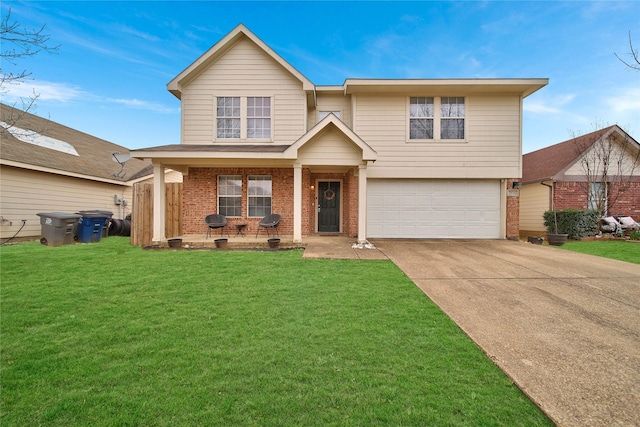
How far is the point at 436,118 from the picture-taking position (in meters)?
10.0

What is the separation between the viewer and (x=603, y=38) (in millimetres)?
9258

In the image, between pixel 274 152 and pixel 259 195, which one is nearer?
pixel 274 152

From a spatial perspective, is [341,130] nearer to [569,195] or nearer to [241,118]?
[241,118]

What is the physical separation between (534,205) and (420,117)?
911cm

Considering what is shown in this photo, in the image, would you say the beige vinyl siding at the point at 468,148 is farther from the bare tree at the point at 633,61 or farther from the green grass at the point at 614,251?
the bare tree at the point at 633,61

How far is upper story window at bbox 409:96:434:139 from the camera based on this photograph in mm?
10102

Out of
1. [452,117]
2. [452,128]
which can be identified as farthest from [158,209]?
[452,117]

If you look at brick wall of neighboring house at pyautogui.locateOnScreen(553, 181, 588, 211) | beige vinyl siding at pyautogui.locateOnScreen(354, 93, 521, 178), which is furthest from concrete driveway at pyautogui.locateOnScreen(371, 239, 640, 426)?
brick wall of neighboring house at pyautogui.locateOnScreen(553, 181, 588, 211)

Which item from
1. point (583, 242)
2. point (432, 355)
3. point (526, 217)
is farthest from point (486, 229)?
point (432, 355)

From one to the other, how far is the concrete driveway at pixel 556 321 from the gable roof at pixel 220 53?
305 inches

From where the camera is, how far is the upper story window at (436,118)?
1006cm

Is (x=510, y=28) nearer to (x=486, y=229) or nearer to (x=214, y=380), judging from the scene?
(x=486, y=229)

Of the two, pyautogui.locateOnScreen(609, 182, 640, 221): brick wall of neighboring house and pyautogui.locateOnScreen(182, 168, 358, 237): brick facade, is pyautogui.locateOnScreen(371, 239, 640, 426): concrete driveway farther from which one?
pyautogui.locateOnScreen(609, 182, 640, 221): brick wall of neighboring house

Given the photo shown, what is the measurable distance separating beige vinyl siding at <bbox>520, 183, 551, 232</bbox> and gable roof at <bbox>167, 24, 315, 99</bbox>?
1287cm
